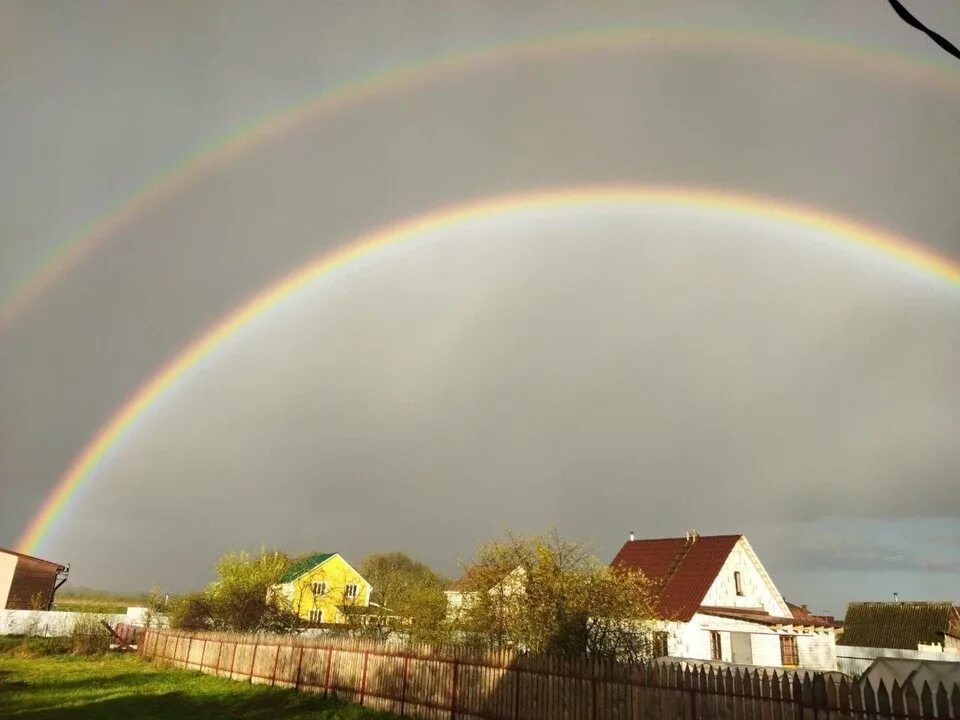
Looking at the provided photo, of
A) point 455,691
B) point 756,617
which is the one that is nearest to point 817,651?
point 756,617

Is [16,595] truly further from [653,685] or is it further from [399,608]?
[653,685]

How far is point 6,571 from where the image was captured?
6481 cm

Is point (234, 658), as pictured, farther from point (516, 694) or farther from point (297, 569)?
point (297, 569)

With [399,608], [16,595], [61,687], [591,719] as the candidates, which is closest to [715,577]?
[399,608]

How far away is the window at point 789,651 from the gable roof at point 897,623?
21.0 metres

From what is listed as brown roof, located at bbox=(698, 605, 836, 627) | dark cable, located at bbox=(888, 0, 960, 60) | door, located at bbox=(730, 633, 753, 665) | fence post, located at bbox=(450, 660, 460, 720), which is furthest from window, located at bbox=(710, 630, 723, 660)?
dark cable, located at bbox=(888, 0, 960, 60)

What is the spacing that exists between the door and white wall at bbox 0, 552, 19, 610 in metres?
64.2

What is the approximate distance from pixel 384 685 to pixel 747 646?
994 inches

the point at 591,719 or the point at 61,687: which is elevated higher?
the point at 591,719

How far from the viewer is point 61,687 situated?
2378 cm

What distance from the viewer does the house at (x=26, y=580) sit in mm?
64562

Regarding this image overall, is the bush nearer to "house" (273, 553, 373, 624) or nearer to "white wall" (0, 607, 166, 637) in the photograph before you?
"white wall" (0, 607, 166, 637)

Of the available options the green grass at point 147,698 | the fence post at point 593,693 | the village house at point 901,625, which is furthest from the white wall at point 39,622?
the village house at point 901,625

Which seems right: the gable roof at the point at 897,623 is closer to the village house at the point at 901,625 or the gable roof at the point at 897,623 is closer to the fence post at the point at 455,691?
the village house at the point at 901,625
